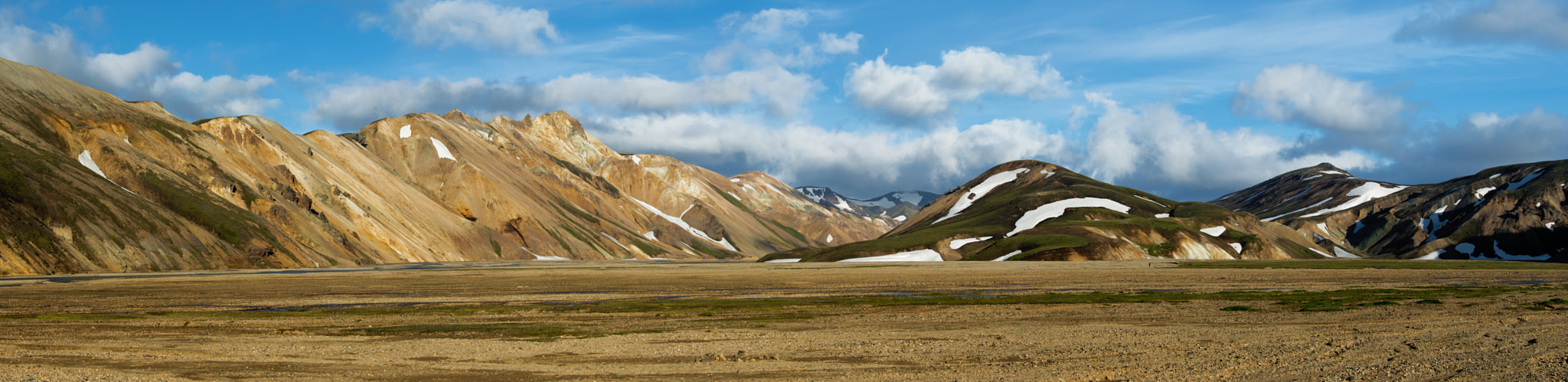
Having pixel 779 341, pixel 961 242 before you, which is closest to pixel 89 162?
pixel 779 341

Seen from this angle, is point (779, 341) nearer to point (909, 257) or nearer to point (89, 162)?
point (89, 162)

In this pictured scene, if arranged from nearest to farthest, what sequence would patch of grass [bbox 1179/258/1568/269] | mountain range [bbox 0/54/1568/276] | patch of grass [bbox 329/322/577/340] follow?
patch of grass [bbox 329/322/577/340] < mountain range [bbox 0/54/1568/276] < patch of grass [bbox 1179/258/1568/269]

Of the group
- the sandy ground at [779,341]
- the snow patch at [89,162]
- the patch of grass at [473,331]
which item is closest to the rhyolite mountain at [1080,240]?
the sandy ground at [779,341]

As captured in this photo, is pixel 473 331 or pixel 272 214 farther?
pixel 272 214

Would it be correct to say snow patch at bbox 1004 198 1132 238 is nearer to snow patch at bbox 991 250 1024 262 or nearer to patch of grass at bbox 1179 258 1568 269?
snow patch at bbox 991 250 1024 262

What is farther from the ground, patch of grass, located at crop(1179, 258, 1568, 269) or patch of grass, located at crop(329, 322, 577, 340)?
patch of grass, located at crop(1179, 258, 1568, 269)

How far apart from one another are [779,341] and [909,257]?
440 feet

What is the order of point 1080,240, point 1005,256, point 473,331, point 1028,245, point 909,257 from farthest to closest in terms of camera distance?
point 909,257
point 1080,240
point 1028,245
point 1005,256
point 473,331

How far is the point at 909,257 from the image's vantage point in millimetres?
156500

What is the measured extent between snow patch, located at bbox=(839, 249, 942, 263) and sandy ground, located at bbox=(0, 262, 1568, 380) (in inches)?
4325

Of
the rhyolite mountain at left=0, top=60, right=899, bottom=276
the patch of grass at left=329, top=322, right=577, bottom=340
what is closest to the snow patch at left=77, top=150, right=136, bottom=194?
the rhyolite mountain at left=0, top=60, right=899, bottom=276

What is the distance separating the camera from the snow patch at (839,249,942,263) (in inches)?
6080

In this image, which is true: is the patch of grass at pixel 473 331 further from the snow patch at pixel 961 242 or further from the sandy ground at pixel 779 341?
the snow patch at pixel 961 242

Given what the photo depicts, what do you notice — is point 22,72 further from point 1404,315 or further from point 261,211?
point 1404,315
